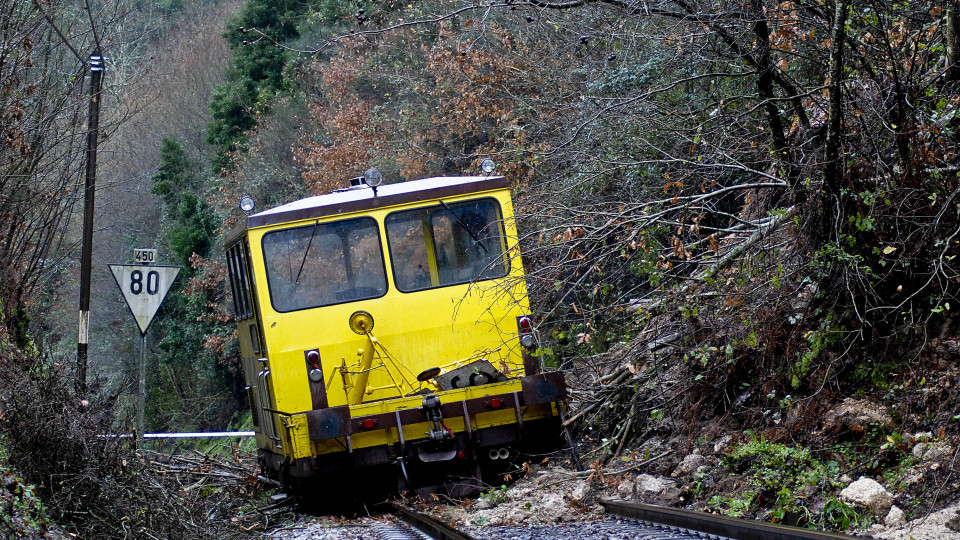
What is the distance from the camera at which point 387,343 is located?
9344 mm

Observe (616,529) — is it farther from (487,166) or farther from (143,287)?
(143,287)

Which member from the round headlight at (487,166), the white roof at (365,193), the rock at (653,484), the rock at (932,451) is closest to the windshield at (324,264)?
the white roof at (365,193)

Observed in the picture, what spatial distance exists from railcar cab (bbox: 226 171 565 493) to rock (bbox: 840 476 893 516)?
3.39 meters

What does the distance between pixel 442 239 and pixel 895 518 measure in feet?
16.8

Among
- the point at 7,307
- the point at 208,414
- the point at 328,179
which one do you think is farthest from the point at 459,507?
the point at 208,414

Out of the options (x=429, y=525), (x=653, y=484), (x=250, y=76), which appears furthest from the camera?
(x=250, y=76)

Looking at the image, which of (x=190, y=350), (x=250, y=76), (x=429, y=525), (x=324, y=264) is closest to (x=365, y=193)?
(x=324, y=264)

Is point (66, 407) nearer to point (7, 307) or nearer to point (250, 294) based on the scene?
point (250, 294)

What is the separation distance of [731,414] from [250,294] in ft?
15.0

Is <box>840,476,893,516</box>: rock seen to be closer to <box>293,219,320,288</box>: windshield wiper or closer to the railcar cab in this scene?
the railcar cab

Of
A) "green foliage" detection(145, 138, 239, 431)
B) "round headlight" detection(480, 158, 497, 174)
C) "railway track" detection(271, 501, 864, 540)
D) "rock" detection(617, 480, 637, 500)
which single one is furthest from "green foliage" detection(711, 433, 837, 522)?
"green foliage" detection(145, 138, 239, 431)

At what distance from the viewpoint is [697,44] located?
851 cm

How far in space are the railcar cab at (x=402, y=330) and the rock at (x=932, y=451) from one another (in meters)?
3.51

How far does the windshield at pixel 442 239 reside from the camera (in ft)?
31.3
